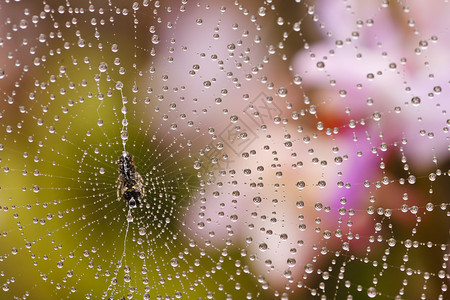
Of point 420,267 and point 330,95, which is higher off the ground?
point 330,95

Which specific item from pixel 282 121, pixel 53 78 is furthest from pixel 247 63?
pixel 53 78

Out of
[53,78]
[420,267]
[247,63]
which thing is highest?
[53,78]

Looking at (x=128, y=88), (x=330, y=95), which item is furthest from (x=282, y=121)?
(x=128, y=88)

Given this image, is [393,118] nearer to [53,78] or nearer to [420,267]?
[420,267]

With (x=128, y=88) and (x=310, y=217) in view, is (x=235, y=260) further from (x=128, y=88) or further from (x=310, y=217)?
(x=128, y=88)
